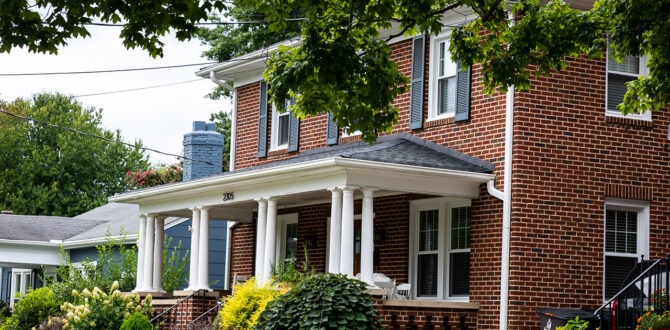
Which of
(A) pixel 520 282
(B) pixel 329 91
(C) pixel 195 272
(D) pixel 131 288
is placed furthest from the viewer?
(D) pixel 131 288

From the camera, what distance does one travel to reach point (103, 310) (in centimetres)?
1945

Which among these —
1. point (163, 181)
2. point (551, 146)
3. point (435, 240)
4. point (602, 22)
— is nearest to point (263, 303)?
point (435, 240)

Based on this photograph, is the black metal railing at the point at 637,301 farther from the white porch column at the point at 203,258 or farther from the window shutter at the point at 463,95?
the white porch column at the point at 203,258

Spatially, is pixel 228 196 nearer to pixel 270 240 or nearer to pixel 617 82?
pixel 270 240

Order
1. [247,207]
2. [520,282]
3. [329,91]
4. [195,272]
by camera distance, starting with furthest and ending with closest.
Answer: [247,207] < [195,272] < [520,282] < [329,91]

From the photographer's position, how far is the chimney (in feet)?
85.0

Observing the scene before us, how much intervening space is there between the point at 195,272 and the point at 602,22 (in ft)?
33.4

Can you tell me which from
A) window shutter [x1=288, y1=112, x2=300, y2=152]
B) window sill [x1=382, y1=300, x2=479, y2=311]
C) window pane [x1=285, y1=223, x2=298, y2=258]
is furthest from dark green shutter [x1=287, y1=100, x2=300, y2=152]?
window sill [x1=382, y1=300, x2=479, y2=311]

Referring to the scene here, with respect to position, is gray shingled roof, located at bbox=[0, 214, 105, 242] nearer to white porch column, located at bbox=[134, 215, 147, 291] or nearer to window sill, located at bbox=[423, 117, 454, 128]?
white porch column, located at bbox=[134, 215, 147, 291]

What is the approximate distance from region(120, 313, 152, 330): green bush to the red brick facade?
4.83 m

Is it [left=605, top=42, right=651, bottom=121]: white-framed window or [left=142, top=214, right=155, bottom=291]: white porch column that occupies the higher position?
[left=605, top=42, right=651, bottom=121]: white-framed window

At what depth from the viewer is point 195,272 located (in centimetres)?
1967

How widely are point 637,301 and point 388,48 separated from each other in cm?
517

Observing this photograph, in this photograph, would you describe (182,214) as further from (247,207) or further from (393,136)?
(393,136)
